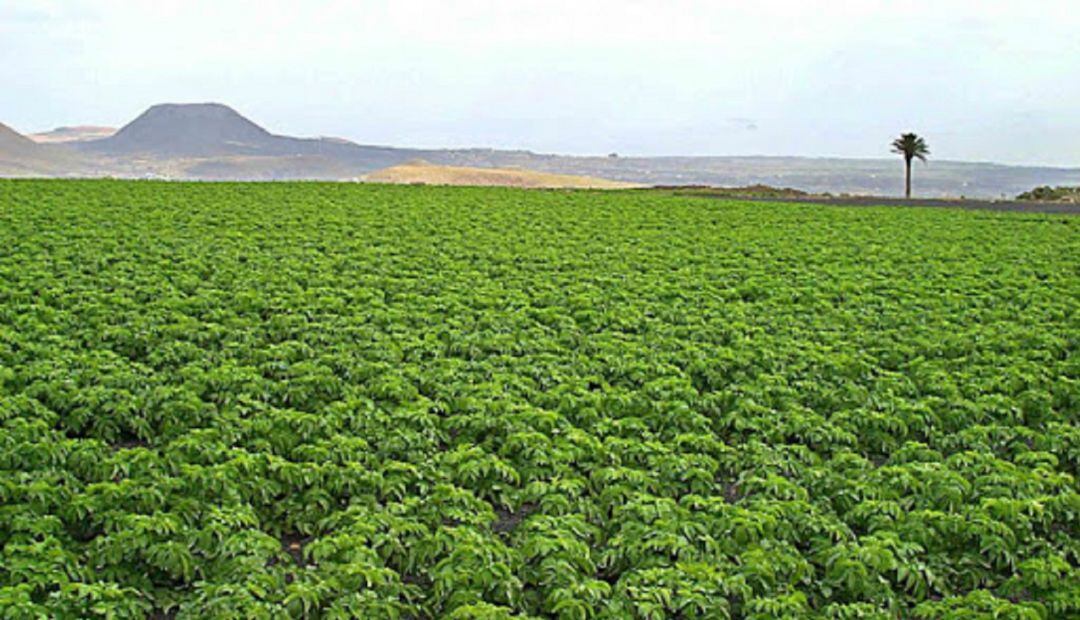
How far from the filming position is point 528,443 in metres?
10.7

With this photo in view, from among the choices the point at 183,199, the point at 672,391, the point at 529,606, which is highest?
the point at 183,199

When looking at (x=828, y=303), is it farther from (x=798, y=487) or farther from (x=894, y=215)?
(x=894, y=215)

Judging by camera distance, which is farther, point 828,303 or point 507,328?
point 828,303

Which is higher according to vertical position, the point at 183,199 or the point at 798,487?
the point at 183,199

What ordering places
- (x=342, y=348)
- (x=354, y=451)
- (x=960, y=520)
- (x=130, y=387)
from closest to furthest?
(x=960, y=520) → (x=354, y=451) → (x=130, y=387) → (x=342, y=348)

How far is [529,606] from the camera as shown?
25.8 ft

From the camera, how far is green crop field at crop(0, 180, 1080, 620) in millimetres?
7938

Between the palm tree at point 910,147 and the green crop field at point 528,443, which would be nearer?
the green crop field at point 528,443

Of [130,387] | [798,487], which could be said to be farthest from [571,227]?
[798,487]

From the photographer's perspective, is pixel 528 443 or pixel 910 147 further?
pixel 910 147

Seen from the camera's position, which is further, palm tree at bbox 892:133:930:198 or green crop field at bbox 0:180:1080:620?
palm tree at bbox 892:133:930:198

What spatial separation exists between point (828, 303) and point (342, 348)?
10010 millimetres

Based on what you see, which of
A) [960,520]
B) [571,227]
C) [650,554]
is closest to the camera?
[650,554]

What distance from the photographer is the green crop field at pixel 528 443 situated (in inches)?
313
